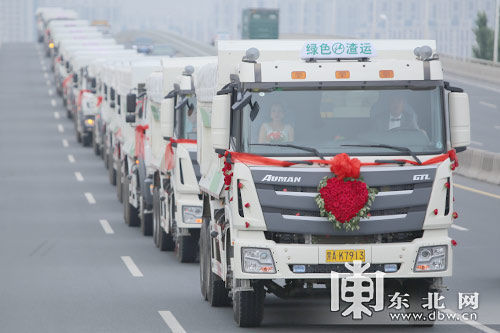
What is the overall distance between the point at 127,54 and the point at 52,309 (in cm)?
3030

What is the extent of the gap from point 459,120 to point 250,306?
9.22 ft

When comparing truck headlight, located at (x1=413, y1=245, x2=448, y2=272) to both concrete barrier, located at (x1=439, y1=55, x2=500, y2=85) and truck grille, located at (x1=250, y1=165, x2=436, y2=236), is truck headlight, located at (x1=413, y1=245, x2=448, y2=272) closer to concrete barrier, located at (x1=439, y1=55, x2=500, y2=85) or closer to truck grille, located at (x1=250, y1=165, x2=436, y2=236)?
truck grille, located at (x1=250, y1=165, x2=436, y2=236)

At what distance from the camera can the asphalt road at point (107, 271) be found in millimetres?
14523

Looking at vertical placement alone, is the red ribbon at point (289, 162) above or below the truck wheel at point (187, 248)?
above

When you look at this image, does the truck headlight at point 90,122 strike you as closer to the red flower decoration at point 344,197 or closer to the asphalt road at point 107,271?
the asphalt road at point 107,271

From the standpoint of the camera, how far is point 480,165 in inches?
1423

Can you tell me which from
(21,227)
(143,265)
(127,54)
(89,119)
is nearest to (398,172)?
(143,265)

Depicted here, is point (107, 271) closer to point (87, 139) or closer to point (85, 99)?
point (85, 99)

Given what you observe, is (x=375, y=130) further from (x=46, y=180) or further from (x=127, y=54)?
(x=127, y=54)

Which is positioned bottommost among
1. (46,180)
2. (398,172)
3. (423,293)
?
(46,180)

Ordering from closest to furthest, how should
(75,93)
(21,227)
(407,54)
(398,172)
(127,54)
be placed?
(398,172)
(407,54)
(21,227)
(127,54)
(75,93)

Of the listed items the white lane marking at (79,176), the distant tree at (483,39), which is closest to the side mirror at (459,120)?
the white lane marking at (79,176)

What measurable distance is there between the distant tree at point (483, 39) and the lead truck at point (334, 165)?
10179 cm

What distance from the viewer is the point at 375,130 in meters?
13.6
